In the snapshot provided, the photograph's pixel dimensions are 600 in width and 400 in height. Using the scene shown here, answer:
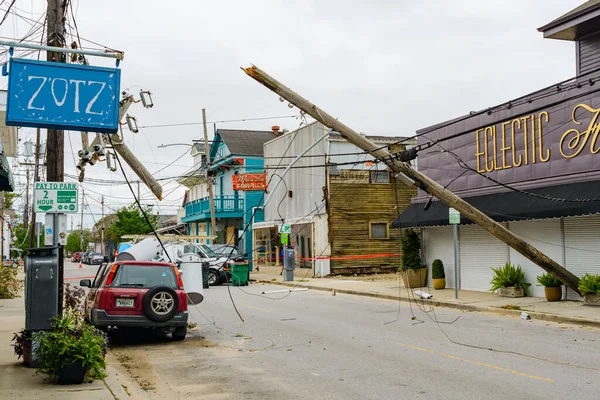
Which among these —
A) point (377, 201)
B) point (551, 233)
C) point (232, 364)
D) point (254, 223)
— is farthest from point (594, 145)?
point (254, 223)

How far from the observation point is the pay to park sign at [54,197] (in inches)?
448

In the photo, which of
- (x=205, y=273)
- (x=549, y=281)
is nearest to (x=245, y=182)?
(x=205, y=273)

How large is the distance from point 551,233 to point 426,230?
19.9ft

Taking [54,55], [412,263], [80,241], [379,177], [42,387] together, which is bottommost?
[42,387]

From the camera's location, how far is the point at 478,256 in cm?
2139

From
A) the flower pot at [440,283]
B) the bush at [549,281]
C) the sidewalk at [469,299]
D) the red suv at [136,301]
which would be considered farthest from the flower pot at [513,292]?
the red suv at [136,301]

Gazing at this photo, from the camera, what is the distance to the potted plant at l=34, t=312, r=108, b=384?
8156mm

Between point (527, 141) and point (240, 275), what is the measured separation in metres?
14.2

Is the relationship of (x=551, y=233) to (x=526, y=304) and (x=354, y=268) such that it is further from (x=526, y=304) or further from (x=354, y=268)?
(x=354, y=268)

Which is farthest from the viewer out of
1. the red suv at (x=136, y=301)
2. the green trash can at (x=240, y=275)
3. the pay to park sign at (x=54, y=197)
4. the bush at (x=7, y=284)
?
the green trash can at (x=240, y=275)

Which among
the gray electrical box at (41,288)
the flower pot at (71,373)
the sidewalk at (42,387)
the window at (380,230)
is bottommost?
the sidewalk at (42,387)

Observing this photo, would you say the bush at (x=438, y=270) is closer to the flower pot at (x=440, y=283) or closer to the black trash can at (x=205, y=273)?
the flower pot at (x=440, y=283)

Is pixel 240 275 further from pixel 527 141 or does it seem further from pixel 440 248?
pixel 527 141

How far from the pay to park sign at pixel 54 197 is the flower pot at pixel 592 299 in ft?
40.7
